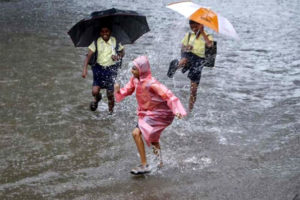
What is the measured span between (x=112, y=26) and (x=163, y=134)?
1.96 m

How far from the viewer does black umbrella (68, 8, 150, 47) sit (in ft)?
24.8

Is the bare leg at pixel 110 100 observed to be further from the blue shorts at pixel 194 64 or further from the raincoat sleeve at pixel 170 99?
the raincoat sleeve at pixel 170 99

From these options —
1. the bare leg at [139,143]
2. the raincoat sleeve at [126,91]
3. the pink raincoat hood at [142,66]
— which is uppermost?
the pink raincoat hood at [142,66]

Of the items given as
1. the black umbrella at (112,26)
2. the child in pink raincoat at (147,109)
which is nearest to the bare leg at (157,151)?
the child in pink raincoat at (147,109)

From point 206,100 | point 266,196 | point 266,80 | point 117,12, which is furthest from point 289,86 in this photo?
point 266,196

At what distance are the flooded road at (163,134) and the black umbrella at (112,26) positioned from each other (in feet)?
4.23

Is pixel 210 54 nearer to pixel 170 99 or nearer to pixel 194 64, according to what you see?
pixel 194 64

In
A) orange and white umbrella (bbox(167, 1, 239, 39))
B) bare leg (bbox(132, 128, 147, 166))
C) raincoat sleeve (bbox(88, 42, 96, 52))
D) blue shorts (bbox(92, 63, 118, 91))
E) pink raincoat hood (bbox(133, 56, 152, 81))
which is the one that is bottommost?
bare leg (bbox(132, 128, 147, 166))

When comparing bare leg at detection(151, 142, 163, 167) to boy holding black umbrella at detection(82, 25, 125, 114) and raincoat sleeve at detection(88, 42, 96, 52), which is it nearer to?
boy holding black umbrella at detection(82, 25, 125, 114)

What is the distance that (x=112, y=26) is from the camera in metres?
7.99

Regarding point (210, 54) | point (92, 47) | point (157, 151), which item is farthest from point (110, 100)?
point (157, 151)

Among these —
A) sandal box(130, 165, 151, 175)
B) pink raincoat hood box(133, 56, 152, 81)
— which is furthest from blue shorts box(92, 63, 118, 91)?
sandal box(130, 165, 151, 175)

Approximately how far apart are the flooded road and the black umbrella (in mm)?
1291

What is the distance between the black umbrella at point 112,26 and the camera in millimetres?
7574
